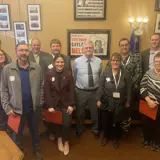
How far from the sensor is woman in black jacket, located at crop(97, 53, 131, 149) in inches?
104

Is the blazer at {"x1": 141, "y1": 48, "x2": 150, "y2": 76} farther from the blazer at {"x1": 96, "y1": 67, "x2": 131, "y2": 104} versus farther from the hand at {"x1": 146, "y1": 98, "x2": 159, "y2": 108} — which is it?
the hand at {"x1": 146, "y1": 98, "x2": 159, "y2": 108}

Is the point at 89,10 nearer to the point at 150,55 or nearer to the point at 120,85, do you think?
the point at 150,55

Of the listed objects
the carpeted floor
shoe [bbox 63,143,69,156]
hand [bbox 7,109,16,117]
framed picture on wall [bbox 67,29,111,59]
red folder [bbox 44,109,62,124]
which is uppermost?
framed picture on wall [bbox 67,29,111,59]

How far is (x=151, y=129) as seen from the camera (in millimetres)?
2791

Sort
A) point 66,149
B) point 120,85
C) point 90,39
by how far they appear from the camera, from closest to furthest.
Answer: point 120,85 → point 66,149 → point 90,39

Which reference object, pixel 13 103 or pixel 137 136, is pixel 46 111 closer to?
pixel 13 103

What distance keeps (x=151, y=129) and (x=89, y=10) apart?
2.25m

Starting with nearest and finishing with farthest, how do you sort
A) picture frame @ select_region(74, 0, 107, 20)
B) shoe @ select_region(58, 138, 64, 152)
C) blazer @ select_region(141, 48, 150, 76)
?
shoe @ select_region(58, 138, 64, 152) → blazer @ select_region(141, 48, 150, 76) → picture frame @ select_region(74, 0, 107, 20)

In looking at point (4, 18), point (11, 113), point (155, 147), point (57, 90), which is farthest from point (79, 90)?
point (4, 18)

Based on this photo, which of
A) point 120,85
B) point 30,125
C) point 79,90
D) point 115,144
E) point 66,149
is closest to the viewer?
point 30,125

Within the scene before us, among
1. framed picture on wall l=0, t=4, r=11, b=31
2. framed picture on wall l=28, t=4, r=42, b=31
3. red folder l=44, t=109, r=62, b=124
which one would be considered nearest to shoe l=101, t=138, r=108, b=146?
red folder l=44, t=109, r=62, b=124

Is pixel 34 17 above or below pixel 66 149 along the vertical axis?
above

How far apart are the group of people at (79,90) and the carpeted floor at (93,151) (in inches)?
3.6

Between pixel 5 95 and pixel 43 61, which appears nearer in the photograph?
pixel 5 95
